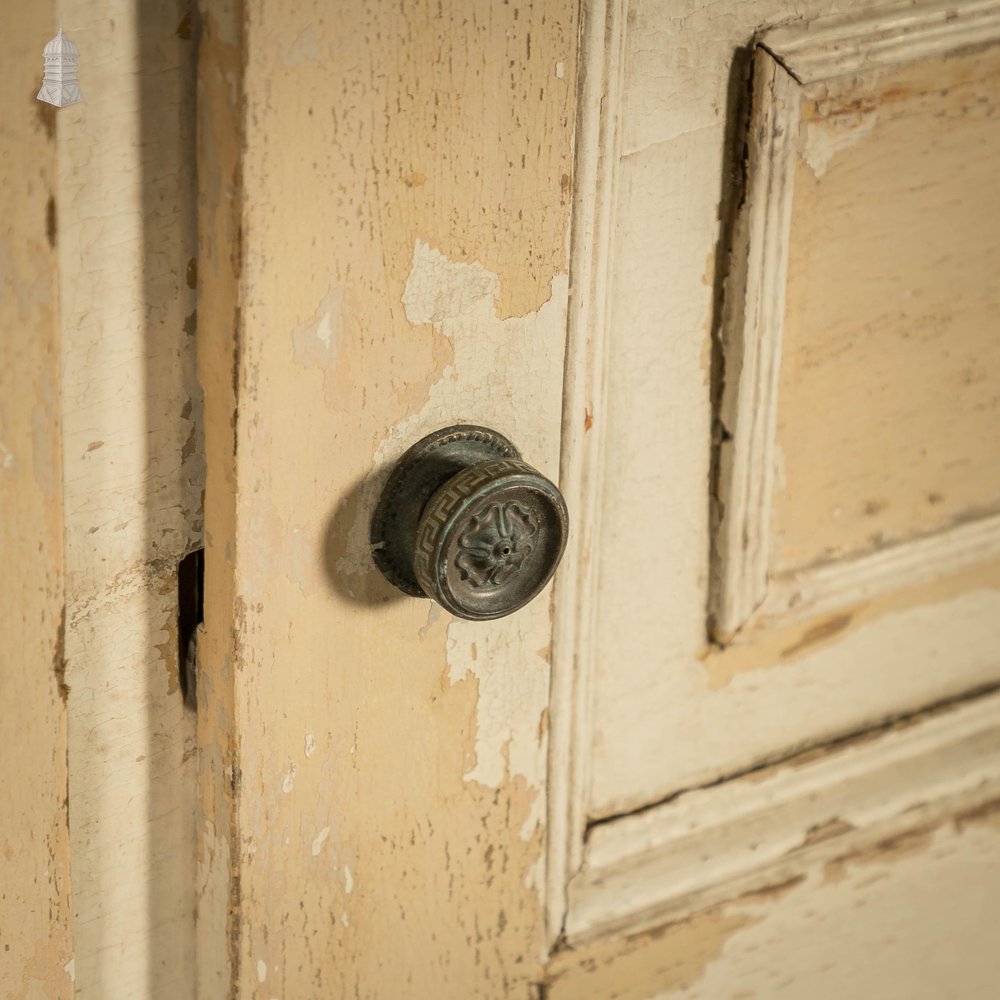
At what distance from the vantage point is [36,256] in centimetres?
50

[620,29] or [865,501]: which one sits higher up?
[620,29]

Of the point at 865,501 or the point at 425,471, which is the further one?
the point at 865,501

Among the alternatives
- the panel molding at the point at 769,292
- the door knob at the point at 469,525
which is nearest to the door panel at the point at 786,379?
the panel molding at the point at 769,292

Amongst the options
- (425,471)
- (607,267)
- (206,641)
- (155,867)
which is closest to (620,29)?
(607,267)

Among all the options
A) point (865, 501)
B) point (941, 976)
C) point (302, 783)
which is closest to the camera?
point (302, 783)

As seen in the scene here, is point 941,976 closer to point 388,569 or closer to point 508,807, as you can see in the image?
point 508,807

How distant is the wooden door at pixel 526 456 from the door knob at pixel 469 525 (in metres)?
0.01

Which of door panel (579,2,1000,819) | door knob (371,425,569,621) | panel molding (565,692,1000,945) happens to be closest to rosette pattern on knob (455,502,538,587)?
door knob (371,425,569,621)

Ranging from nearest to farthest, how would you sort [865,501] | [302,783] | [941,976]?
1. [302,783]
2. [865,501]
3. [941,976]

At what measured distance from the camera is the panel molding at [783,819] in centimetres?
76

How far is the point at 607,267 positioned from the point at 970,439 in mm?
316

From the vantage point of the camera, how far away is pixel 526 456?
2.04ft

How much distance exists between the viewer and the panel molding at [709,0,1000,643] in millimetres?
654

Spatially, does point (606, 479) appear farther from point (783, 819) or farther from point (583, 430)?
point (783, 819)
